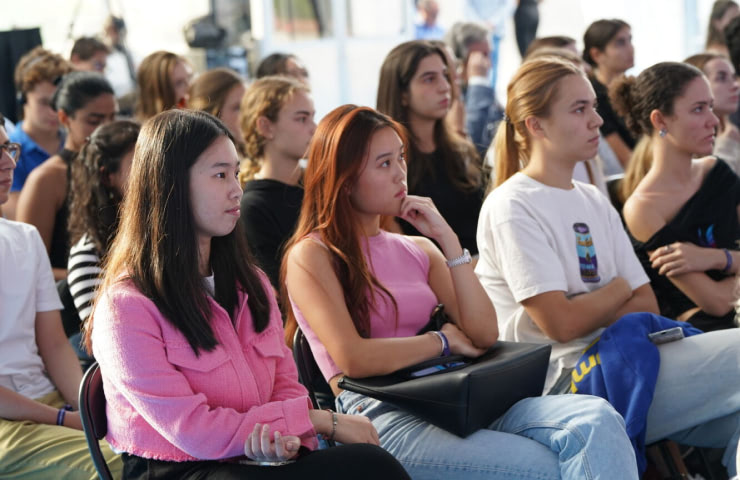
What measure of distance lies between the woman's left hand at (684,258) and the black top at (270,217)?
118 cm

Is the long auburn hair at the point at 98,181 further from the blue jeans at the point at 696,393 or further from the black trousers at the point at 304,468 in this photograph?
the blue jeans at the point at 696,393

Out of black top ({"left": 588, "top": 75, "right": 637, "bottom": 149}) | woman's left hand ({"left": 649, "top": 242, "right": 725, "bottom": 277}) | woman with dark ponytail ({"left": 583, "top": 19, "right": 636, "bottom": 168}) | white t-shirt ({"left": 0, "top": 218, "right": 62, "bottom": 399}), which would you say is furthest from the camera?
woman with dark ponytail ({"left": 583, "top": 19, "right": 636, "bottom": 168})

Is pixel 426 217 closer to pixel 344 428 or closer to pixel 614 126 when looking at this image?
pixel 344 428

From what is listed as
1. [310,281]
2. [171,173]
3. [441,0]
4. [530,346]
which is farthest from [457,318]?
[441,0]

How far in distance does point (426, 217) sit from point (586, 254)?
0.53m

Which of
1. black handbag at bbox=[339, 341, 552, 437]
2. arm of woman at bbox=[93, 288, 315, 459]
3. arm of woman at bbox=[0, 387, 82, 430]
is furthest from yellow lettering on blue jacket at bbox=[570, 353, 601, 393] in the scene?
arm of woman at bbox=[0, 387, 82, 430]

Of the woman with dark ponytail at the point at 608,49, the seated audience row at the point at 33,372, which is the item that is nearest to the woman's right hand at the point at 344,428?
the seated audience row at the point at 33,372

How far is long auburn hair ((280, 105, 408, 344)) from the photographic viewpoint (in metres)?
2.16

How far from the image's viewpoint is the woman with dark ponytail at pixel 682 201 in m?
2.79

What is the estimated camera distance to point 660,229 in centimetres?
A: 286

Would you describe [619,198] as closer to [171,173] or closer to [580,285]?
[580,285]

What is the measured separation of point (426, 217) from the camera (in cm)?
227

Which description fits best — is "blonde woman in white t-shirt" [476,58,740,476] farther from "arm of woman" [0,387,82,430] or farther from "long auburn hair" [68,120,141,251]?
"arm of woman" [0,387,82,430]

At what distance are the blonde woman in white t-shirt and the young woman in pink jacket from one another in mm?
756
